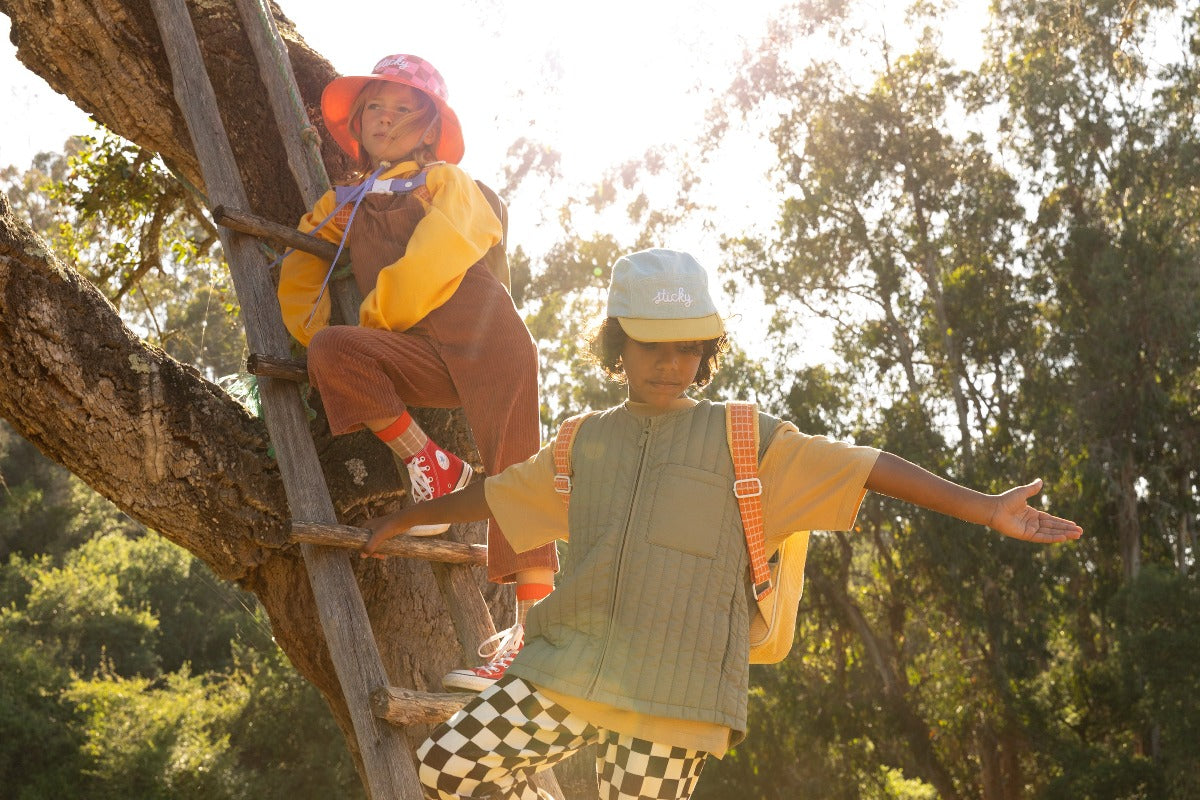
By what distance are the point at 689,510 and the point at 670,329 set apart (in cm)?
40

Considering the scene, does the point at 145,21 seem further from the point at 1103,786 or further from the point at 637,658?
the point at 1103,786

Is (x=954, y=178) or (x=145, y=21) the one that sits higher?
(x=954, y=178)

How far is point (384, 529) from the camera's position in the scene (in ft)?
9.95

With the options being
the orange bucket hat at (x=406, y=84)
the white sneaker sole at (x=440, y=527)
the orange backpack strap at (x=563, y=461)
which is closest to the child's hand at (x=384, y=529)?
the white sneaker sole at (x=440, y=527)

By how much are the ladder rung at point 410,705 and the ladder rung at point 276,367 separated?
0.97 m

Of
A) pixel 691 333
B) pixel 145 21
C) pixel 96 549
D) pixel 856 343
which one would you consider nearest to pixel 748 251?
pixel 856 343

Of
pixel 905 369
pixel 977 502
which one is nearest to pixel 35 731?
pixel 905 369

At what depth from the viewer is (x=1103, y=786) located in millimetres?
16906

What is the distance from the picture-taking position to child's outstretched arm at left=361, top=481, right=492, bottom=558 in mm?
2838

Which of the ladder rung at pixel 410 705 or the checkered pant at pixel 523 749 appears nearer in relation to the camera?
the checkered pant at pixel 523 749

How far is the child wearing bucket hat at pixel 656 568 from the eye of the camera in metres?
2.45

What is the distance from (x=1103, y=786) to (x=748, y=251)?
31.9ft

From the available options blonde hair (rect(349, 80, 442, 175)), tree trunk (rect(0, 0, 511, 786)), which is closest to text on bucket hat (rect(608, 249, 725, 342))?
blonde hair (rect(349, 80, 442, 175))

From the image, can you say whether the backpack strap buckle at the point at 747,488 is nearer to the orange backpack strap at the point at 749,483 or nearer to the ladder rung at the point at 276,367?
the orange backpack strap at the point at 749,483
